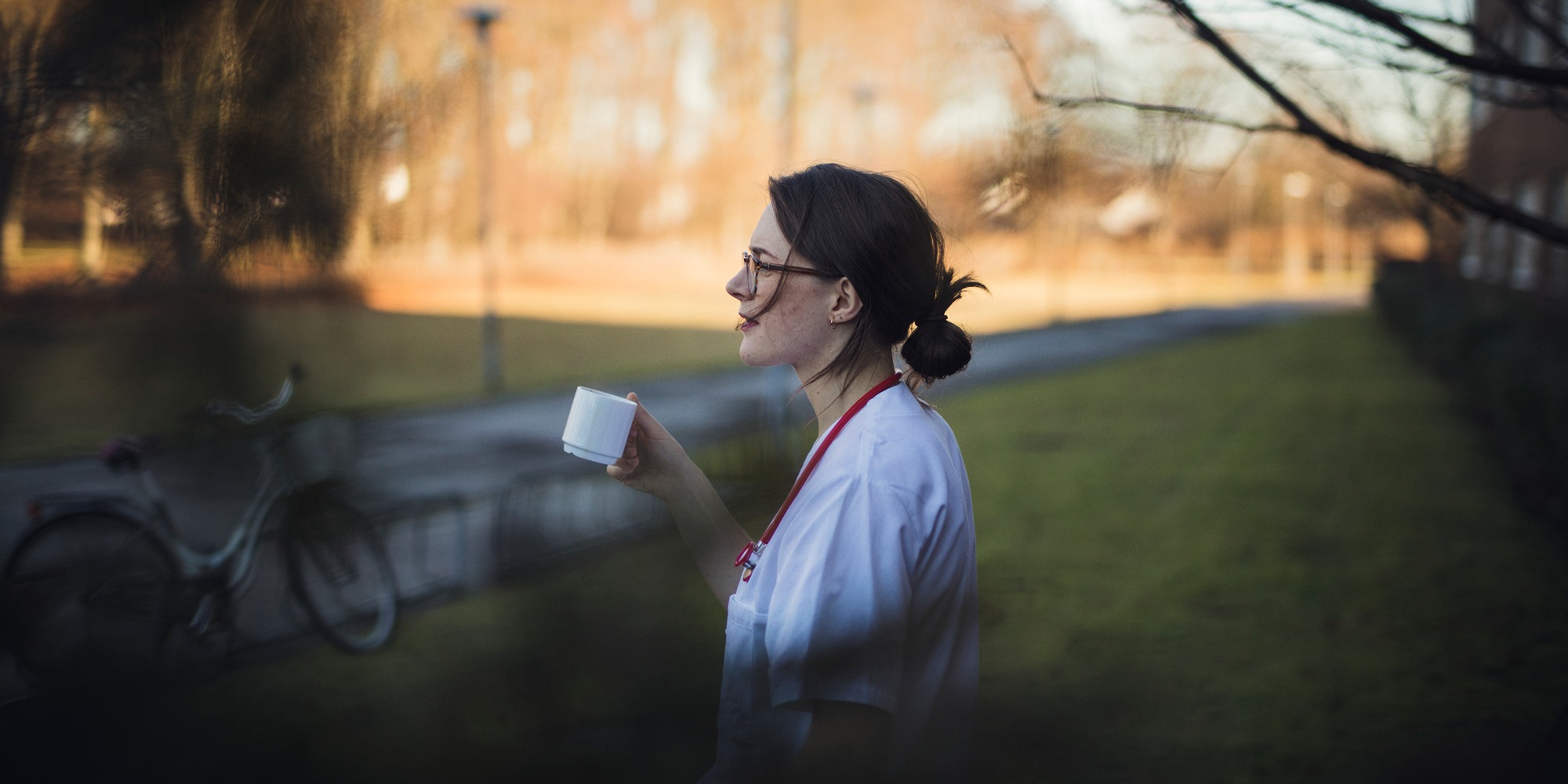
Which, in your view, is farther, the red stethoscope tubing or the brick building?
the brick building

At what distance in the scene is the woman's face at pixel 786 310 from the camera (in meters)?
1.53

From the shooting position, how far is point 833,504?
51.0 inches

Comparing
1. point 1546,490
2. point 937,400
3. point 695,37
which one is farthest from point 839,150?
point 1546,490

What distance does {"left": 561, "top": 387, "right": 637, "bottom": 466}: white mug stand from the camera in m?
1.50

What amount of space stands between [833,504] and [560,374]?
15.8 m

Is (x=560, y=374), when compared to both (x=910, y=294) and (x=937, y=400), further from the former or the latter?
(x=910, y=294)

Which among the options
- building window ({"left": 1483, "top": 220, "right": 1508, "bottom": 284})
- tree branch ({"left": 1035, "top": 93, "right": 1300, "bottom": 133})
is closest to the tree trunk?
tree branch ({"left": 1035, "top": 93, "right": 1300, "bottom": 133})

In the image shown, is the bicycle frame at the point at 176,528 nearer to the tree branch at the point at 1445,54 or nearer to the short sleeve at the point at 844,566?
the short sleeve at the point at 844,566

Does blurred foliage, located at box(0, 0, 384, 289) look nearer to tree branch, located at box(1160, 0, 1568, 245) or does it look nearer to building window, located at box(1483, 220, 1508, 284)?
tree branch, located at box(1160, 0, 1568, 245)

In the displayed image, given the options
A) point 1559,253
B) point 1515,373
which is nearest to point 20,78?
point 1515,373

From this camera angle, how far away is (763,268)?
1.56 meters

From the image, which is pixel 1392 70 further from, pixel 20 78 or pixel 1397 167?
pixel 20 78

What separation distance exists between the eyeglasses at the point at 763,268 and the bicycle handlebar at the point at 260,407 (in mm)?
659

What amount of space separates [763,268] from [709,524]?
0.41 metres
